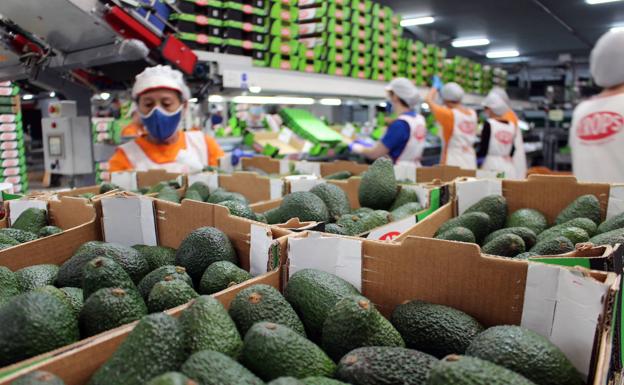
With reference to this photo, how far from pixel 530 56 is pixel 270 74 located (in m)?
10.5

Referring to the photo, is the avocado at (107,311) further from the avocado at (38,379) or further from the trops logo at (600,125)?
the trops logo at (600,125)

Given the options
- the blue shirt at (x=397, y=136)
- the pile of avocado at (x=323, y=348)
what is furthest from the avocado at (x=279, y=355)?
the blue shirt at (x=397, y=136)

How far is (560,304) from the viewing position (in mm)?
845

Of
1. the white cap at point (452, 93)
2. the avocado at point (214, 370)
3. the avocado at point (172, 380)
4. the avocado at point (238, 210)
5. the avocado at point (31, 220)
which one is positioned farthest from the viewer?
the white cap at point (452, 93)

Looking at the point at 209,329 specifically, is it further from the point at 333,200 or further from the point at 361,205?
the point at 361,205

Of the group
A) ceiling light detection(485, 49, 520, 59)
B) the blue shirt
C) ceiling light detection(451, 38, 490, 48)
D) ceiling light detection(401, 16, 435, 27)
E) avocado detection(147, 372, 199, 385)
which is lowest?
avocado detection(147, 372, 199, 385)

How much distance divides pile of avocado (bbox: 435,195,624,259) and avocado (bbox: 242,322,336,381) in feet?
1.85

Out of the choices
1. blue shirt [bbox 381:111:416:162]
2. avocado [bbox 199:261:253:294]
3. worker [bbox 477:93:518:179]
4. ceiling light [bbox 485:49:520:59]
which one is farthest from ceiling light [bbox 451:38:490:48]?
avocado [bbox 199:261:253:294]

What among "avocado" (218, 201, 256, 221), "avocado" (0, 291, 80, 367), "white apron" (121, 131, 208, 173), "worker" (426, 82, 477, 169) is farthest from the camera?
"worker" (426, 82, 477, 169)

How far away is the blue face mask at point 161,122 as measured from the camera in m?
2.91

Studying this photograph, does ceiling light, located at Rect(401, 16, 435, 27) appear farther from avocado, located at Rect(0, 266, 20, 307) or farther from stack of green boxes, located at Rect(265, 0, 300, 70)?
avocado, located at Rect(0, 266, 20, 307)

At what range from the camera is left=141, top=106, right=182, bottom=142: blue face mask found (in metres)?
2.91

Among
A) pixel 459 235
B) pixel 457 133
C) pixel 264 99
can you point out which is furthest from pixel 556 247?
pixel 457 133

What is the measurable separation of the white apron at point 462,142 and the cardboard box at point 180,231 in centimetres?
376
